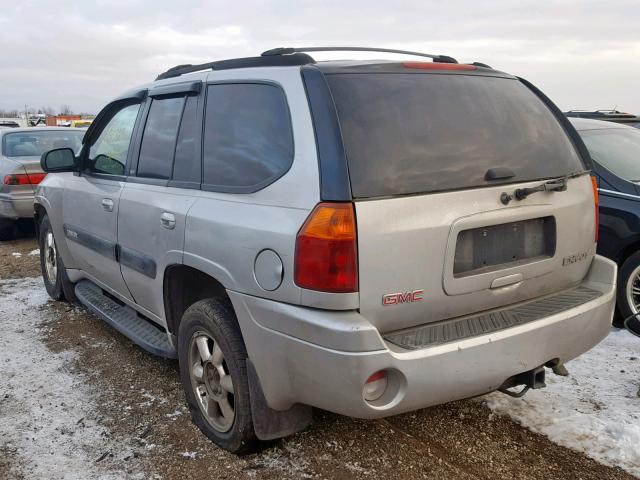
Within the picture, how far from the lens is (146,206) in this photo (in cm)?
342

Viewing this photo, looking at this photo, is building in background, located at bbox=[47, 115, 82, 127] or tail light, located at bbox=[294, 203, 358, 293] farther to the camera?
building in background, located at bbox=[47, 115, 82, 127]

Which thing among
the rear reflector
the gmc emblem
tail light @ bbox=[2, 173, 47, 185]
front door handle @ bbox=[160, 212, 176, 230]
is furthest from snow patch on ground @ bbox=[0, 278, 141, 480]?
tail light @ bbox=[2, 173, 47, 185]

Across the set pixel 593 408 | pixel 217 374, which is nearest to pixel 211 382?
pixel 217 374

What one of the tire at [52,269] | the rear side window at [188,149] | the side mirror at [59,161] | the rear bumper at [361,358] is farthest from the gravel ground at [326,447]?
the side mirror at [59,161]

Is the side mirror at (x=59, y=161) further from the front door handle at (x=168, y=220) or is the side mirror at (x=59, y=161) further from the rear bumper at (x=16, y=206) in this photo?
the rear bumper at (x=16, y=206)

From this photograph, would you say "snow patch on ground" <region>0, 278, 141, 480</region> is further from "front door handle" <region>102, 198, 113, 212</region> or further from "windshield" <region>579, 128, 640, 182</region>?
"windshield" <region>579, 128, 640, 182</region>

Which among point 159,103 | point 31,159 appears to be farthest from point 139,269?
point 31,159

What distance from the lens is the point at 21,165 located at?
8195 millimetres

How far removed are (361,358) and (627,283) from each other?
320cm

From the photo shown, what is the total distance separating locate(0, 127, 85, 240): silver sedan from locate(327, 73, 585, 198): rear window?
697 cm

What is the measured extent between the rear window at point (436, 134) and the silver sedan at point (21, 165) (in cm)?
697

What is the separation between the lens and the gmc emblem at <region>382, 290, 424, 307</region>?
7.78ft

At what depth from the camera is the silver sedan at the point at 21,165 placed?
8.16 meters

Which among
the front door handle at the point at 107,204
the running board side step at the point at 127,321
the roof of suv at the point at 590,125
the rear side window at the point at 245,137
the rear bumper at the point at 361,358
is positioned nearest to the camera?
the rear bumper at the point at 361,358
